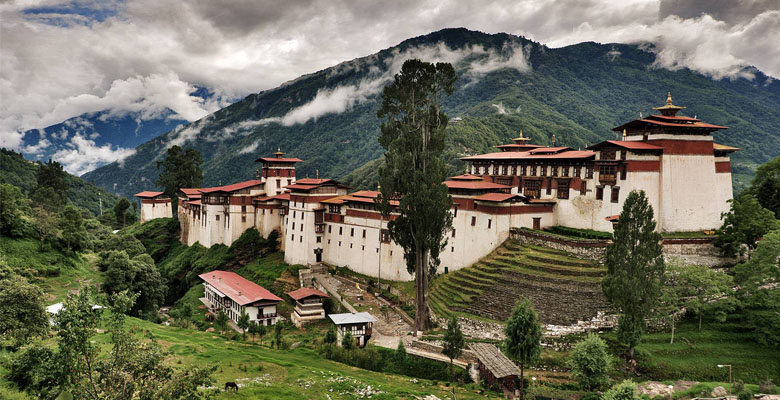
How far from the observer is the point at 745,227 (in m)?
33.7

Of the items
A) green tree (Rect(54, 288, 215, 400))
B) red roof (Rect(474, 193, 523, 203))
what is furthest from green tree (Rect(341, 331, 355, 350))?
green tree (Rect(54, 288, 215, 400))

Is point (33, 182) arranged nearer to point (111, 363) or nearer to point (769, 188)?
point (111, 363)

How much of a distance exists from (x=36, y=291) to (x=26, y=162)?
123 metres

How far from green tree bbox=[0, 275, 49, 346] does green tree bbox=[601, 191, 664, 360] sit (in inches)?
1192

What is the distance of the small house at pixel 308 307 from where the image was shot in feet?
142

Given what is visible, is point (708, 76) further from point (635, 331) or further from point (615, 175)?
point (635, 331)

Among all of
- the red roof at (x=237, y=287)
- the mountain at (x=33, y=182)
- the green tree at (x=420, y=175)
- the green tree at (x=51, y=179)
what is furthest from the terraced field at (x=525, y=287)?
the mountain at (x=33, y=182)

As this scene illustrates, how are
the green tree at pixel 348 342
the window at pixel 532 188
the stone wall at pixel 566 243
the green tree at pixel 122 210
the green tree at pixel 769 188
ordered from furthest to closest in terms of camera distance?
the green tree at pixel 122 210 → the window at pixel 532 188 → the green tree at pixel 769 188 → the stone wall at pixel 566 243 → the green tree at pixel 348 342

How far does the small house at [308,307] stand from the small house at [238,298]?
181 cm

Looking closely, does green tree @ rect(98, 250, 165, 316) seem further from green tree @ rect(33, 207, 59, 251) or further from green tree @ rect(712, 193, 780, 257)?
green tree @ rect(712, 193, 780, 257)

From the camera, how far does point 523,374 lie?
94.1 ft

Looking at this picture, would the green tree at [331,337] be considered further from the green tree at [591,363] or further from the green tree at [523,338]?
the green tree at [591,363]

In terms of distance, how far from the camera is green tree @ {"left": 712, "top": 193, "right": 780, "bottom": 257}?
3350 centimetres

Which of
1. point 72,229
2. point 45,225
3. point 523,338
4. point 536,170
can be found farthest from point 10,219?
point 536,170
